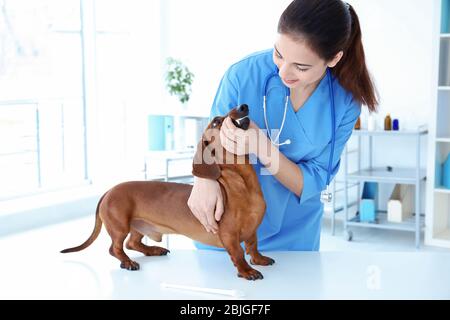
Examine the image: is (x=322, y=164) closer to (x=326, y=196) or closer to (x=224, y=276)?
(x=326, y=196)

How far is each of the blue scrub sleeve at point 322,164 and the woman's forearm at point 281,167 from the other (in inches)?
0.7

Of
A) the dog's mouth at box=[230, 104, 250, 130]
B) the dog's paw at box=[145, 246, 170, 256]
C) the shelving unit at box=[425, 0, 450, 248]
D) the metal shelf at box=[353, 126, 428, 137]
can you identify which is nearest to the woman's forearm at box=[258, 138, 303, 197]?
the dog's mouth at box=[230, 104, 250, 130]

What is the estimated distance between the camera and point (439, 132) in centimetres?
410

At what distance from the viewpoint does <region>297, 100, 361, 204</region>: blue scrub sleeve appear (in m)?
1.50

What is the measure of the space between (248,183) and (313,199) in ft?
1.24

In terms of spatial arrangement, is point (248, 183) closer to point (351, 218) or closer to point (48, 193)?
point (351, 218)

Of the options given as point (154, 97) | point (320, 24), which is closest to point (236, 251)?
point (320, 24)

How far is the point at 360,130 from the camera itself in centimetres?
415

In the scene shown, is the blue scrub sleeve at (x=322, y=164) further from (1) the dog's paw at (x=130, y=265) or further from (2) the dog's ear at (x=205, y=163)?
(1) the dog's paw at (x=130, y=265)

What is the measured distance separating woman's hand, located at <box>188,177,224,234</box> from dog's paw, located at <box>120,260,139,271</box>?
18 cm

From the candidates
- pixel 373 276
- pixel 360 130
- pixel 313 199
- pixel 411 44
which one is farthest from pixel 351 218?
pixel 373 276

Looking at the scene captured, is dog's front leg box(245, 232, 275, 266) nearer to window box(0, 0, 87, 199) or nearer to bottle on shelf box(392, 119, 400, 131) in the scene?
bottle on shelf box(392, 119, 400, 131)

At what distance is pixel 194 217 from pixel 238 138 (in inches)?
8.3

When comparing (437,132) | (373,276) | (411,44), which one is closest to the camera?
A: (373,276)
